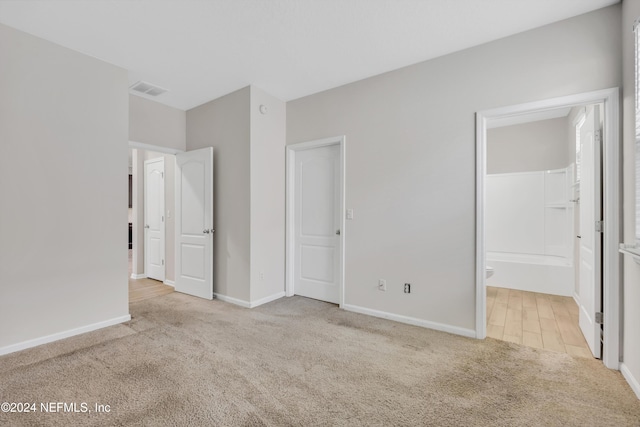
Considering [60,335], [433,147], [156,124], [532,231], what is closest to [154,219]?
[156,124]

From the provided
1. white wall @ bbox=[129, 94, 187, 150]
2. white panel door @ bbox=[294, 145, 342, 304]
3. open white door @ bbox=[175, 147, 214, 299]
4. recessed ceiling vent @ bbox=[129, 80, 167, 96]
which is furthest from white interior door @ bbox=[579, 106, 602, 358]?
white wall @ bbox=[129, 94, 187, 150]

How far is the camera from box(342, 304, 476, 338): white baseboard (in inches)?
109

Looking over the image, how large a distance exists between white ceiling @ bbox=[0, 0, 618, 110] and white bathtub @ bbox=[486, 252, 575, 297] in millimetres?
3287

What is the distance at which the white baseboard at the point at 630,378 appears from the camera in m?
1.88

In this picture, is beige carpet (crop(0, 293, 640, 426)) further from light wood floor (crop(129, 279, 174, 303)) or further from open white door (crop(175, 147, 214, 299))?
light wood floor (crop(129, 279, 174, 303))

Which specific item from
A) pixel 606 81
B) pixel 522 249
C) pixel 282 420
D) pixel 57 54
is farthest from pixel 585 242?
pixel 57 54

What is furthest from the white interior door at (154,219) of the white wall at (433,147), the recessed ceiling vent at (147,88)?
the white wall at (433,147)

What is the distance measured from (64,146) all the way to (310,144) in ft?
8.35

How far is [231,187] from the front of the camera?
3.83 metres

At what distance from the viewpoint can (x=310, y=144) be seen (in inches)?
152

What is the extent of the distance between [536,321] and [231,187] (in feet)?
12.7

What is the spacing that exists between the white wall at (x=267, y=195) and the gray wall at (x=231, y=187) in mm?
87

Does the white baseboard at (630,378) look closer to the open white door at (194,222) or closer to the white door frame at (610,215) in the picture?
the white door frame at (610,215)

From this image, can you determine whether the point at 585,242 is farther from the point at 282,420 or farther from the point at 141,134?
the point at 141,134
